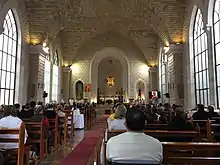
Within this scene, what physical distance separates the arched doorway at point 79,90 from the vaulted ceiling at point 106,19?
12.7 feet

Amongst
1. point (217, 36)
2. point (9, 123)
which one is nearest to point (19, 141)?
point (9, 123)

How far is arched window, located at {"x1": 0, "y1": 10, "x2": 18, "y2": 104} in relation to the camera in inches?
441

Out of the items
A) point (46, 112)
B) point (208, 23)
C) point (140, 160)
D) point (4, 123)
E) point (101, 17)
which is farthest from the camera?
point (101, 17)

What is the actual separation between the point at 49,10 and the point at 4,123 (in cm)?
1048

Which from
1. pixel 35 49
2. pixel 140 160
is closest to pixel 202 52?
pixel 35 49

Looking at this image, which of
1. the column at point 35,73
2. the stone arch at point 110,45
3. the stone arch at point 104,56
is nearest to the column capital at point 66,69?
the stone arch at point 110,45

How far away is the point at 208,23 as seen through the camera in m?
9.86

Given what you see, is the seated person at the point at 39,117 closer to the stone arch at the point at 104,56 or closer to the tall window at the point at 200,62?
the tall window at the point at 200,62

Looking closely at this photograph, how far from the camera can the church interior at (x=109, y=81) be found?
3.12m

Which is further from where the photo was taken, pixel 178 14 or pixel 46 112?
pixel 178 14

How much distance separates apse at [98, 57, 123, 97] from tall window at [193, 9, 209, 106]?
48.5 ft

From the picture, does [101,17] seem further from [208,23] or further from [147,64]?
[208,23]

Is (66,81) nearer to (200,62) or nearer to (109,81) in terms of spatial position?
(109,81)

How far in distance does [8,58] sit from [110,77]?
52.0ft
